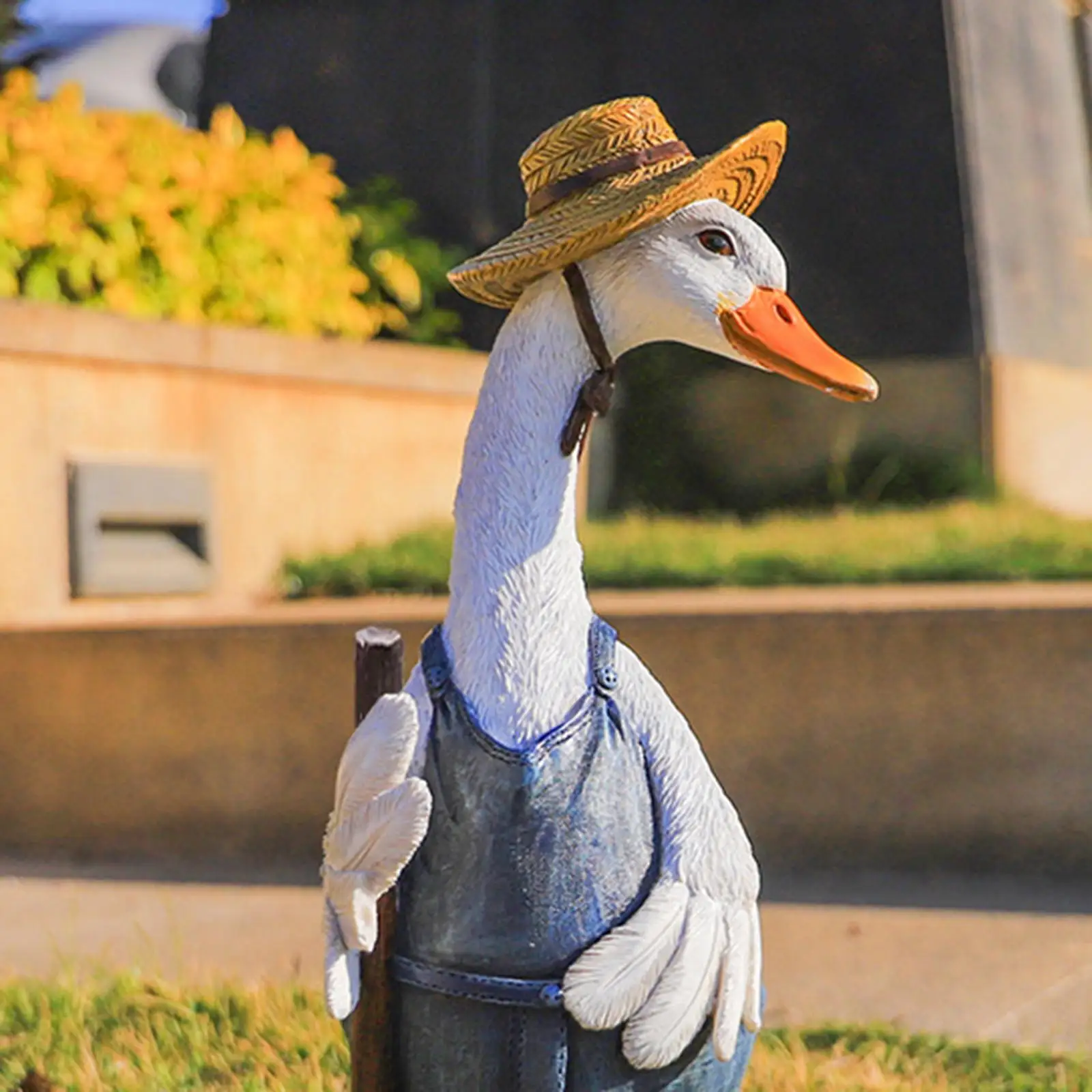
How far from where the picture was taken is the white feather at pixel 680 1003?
176 cm

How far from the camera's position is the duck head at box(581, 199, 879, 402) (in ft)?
6.09

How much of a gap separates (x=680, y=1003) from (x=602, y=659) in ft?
1.33

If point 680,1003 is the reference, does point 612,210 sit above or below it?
above

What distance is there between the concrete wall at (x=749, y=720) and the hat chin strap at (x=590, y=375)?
269 cm

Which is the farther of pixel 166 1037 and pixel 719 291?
pixel 166 1037

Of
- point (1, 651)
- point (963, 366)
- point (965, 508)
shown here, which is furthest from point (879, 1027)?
point (963, 366)

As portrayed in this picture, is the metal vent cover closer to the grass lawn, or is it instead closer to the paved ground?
the paved ground

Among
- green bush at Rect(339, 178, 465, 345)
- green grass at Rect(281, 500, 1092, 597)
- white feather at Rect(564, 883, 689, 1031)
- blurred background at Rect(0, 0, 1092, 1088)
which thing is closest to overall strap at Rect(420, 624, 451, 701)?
white feather at Rect(564, 883, 689, 1031)

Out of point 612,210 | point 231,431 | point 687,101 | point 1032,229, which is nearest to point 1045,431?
point 1032,229

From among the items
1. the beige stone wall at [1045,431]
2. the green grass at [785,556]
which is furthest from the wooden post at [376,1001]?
the beige stone wall at [1045,431]

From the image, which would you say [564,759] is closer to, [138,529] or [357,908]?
[357,908]

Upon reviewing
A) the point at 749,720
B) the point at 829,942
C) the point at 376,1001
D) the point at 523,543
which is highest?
the point at 523,543

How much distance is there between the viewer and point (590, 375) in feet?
6.28

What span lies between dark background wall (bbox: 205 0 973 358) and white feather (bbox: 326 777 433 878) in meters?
5.99
